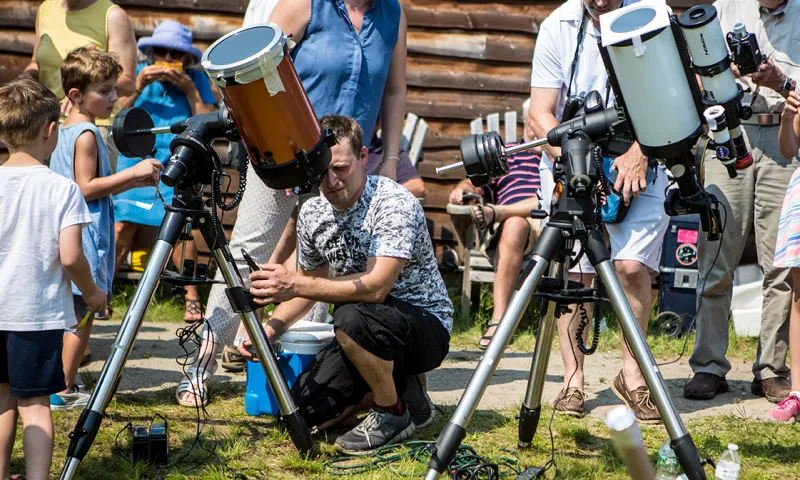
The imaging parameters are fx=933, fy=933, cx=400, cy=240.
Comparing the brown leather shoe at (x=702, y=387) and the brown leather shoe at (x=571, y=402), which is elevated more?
the brown leather shoe at (x=571, y=402)

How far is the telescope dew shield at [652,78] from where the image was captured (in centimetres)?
290

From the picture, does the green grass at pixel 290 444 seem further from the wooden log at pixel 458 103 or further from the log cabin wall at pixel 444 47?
the wooden log at pixel 458 103

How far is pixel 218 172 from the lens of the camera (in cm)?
338

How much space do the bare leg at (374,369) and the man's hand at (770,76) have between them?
78.6 inches

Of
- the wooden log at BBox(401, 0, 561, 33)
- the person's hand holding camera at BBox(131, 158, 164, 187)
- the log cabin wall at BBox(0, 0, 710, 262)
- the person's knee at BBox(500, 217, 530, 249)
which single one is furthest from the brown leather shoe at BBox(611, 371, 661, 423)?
the wooden log at BBox(401, 0, 561, 33)

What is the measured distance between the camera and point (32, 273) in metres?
3.15

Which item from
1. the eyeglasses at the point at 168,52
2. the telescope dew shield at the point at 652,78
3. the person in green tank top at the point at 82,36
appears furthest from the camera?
the eyeglasses at the point at 168,52

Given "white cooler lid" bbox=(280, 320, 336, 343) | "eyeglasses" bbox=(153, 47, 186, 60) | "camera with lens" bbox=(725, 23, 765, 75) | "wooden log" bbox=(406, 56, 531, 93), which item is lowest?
"wooden log" bbox=(406, 56, 531, 93)

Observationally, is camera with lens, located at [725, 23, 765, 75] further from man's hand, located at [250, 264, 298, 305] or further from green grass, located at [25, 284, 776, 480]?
man's hand, located at [250, 264, 298, 305]

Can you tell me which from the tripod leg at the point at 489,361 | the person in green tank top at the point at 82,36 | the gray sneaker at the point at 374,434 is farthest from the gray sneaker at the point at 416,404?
the person in green tank top at the point at 82,36

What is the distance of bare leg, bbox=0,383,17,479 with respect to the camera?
308cm

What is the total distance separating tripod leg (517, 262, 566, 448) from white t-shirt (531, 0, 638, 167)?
1.13 metres

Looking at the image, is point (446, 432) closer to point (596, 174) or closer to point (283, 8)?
point (596, 174)

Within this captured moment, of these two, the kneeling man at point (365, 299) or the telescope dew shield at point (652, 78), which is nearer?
the telescope dew shield at point (652, 78)
